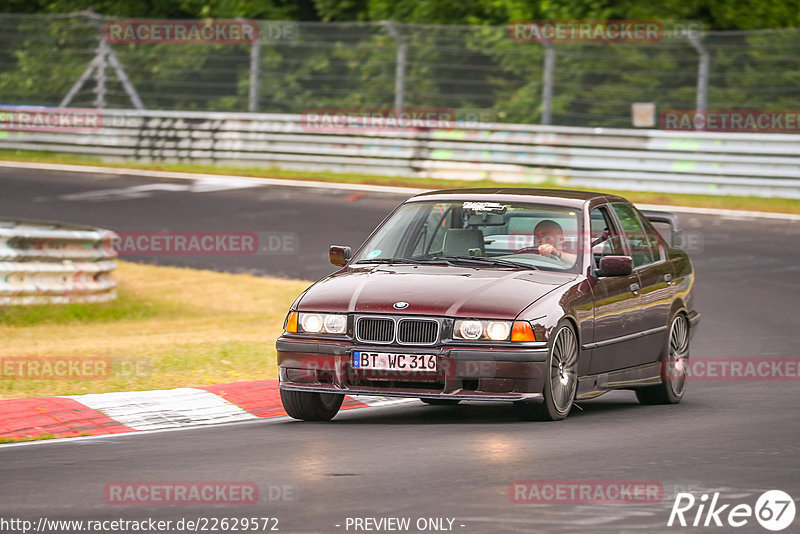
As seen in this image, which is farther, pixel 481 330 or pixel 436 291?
pixel 436 291

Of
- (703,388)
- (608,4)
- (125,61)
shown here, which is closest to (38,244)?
(703,388)

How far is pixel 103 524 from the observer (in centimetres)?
657

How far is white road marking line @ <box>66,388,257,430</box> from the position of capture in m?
9.98

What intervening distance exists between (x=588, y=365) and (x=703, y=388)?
261 centimetres

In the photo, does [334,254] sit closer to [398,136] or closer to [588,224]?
[588,224]

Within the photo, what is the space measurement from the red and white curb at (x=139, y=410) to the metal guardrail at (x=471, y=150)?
1520cm

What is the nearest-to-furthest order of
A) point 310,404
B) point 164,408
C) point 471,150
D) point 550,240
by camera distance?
point 310,404 < point 164,408 < point 550,240 < point 471,150

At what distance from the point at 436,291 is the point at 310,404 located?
1174 millimetres

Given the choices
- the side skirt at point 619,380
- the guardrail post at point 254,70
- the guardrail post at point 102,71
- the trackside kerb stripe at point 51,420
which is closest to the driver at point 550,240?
the side skirt at point 619,380

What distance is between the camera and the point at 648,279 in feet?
36.5

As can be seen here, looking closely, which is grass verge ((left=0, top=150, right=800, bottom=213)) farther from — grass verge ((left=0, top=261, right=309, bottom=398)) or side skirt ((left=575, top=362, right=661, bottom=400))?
side skirt ((left=575, top=362, right=661, bottom=400))

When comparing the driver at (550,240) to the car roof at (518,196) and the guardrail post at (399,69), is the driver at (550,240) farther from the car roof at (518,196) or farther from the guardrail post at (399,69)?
the guardrail post at (399,69)

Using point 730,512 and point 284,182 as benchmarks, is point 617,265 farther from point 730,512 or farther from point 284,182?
point 284,182

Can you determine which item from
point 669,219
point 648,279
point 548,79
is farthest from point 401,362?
point 548,79
